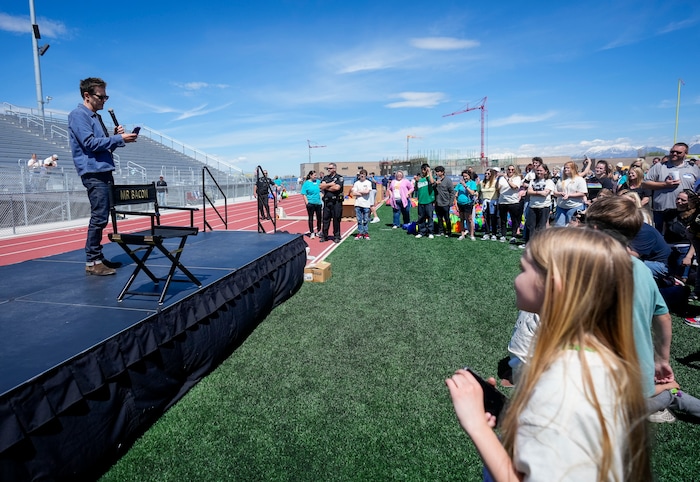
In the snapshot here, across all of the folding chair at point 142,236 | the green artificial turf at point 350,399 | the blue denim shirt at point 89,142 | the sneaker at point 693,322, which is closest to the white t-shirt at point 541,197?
the green artificial turf at point 350,399

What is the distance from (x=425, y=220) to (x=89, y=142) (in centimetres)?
925

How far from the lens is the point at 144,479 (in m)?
2.50

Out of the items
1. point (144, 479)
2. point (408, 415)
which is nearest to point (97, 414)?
point (144, 479)

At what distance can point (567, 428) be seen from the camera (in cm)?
93

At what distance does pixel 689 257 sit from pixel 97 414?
680 cm

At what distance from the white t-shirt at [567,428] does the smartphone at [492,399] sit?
0.22 m

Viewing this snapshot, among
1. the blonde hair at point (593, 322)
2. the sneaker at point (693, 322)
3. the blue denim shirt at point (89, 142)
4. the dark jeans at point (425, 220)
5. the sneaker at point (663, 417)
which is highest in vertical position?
the blue denim shirt at point (89, 142)

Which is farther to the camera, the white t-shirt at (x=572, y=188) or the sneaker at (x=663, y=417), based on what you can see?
the white t-shirt at (x=572, y=188)

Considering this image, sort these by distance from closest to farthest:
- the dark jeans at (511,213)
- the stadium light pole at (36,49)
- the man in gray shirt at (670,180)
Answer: the man in gray shirt at (670,180), the dark jeans at (511,213), the stadium light pole at (36,49)

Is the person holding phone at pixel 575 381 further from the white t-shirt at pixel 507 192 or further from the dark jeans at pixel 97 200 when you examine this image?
the white t-shirt at pixel 507 192

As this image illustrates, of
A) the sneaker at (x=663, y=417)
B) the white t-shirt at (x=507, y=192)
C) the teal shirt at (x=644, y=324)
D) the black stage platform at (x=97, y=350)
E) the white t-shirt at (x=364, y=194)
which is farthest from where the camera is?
the white t-shirt at (x=364, y=194)

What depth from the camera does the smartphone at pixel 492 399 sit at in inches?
48.3

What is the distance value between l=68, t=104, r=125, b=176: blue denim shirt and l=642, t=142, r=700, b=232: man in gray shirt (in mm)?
7551

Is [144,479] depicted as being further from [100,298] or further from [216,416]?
[100,298]
